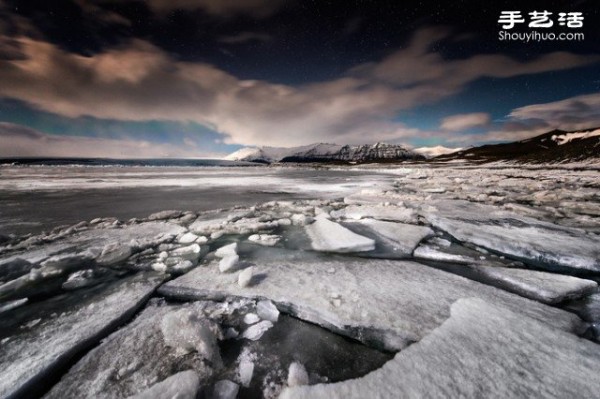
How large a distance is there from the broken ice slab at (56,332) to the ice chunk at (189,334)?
13.9 inches

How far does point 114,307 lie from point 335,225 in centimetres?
214

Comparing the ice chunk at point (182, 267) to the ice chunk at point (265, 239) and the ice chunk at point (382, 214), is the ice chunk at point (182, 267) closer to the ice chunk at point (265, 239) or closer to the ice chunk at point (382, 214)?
the ice chunk at point (265, 239)

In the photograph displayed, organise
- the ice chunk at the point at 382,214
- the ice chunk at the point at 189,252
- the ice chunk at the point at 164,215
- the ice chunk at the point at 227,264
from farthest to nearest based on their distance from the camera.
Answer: the ice chunk at the point at 164,215
the ice chunk at the point at 382,214
the ice chunk at the point at 189,252
the ice chunk at the point at 227,264

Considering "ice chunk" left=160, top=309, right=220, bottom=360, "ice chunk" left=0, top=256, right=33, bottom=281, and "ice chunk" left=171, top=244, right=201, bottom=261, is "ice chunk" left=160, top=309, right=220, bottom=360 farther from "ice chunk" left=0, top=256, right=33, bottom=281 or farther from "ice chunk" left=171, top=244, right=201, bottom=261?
"ice chunk" left=0, top=256, right=33, bottom=281

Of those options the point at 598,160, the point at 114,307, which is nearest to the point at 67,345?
the point at 114,307

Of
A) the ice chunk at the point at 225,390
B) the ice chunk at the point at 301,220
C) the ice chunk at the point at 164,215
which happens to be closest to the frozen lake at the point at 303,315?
the ice chunk at the point at 225,390

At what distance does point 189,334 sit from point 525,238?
3170mm

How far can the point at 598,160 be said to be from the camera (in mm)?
26438

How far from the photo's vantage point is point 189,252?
2.41 metres

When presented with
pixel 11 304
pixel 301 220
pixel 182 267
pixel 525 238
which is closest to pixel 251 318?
pixel 182 267

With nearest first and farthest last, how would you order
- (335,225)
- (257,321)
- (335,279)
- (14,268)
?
(257,321) → (335,279) → (14,268) → (335,225)

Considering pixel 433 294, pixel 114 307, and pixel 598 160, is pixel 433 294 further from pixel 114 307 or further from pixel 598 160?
pixel 598 160

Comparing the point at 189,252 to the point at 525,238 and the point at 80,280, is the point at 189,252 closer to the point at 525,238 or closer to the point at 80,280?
the point at 80,280

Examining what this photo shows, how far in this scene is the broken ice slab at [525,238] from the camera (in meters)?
2.14
